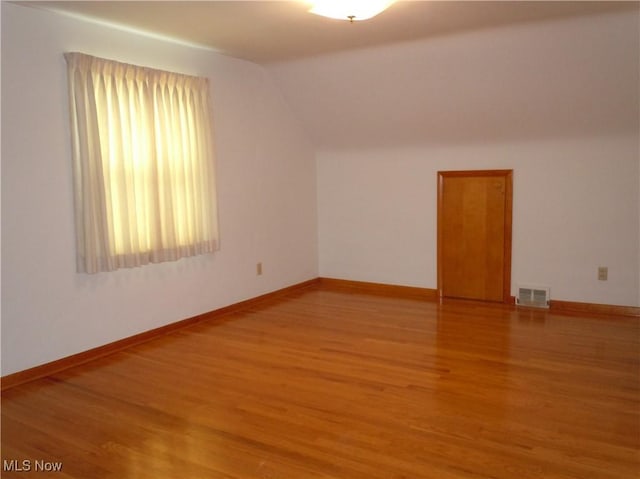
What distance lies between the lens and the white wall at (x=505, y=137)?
4055 mm

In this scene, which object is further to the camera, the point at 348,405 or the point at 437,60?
the point at 437,60

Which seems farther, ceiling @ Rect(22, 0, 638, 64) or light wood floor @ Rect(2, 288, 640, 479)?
ceiling @ Rect(22, 0, 638, 64)

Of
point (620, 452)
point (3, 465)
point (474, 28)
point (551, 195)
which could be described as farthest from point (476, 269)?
point (3, 465)

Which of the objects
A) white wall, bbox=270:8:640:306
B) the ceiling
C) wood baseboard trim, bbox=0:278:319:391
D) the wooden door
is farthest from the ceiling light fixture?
wood baseboard trim, bbox=0:278:319:391

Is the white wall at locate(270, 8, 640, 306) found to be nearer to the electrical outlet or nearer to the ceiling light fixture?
the electrical outlet

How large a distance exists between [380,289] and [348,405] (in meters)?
2.96

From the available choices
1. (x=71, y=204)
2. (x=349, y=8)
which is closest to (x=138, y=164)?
(x=71, y=204)

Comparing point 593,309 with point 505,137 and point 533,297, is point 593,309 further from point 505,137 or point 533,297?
point 505,137

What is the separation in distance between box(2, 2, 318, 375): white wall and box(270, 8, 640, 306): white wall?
0.77 metres

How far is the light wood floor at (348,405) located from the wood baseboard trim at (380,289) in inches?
42.3

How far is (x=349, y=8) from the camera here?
3.11 m

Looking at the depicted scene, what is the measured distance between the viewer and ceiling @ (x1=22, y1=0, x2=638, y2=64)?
3271mm

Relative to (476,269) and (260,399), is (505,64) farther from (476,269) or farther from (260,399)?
(260,399)

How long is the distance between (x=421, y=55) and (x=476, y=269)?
7.11 ft
